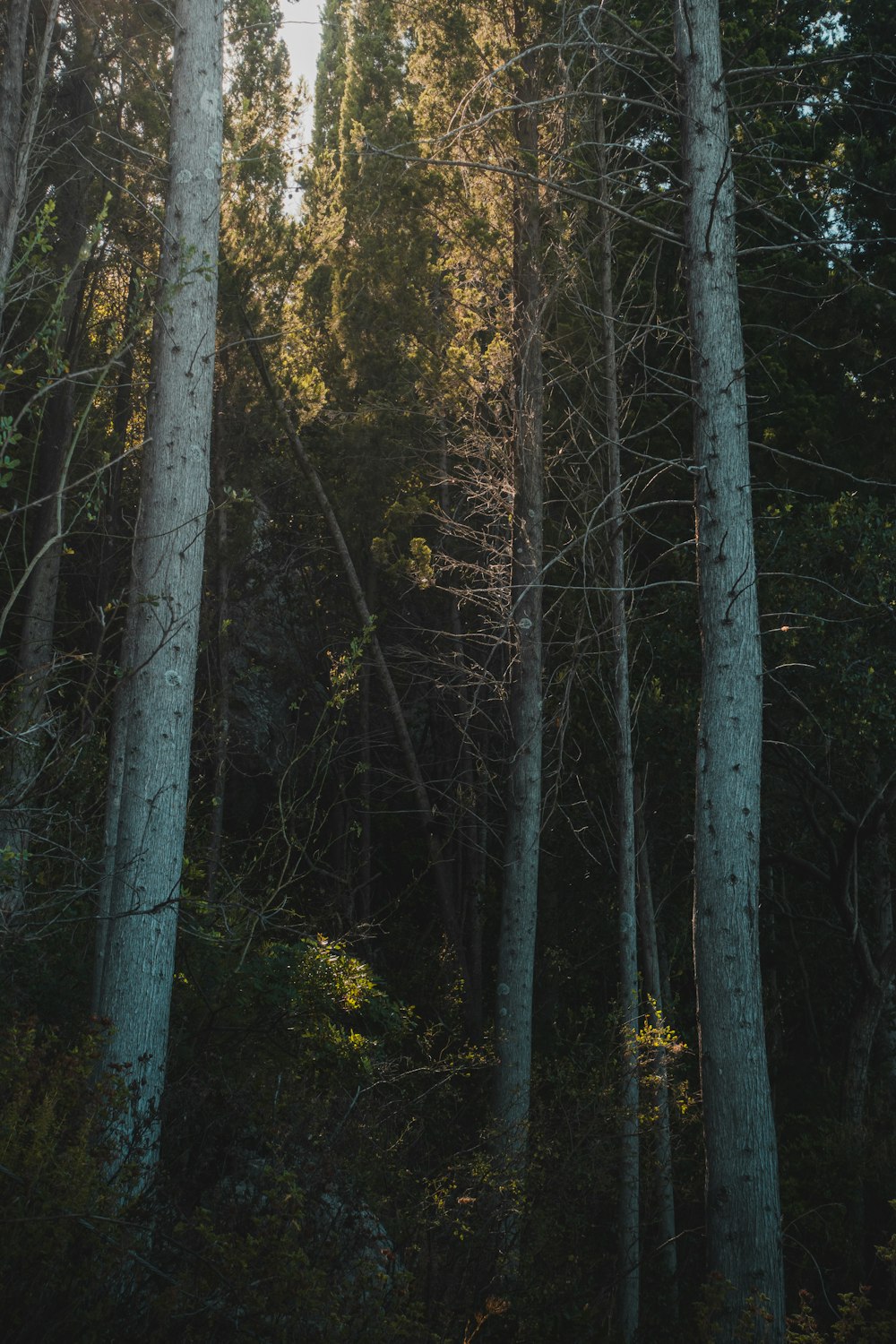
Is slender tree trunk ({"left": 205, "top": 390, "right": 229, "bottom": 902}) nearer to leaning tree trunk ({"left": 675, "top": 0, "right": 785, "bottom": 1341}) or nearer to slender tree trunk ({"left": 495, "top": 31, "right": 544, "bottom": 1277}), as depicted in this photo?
slender tree trunk ({"left": 495, "top": 31, "right": 544, "bottom": 1277})

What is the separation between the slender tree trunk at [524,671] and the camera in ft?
33.2

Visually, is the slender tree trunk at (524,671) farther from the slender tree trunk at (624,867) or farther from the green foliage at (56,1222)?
the green foliage at (56,1222)

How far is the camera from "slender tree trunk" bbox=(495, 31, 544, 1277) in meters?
10.1

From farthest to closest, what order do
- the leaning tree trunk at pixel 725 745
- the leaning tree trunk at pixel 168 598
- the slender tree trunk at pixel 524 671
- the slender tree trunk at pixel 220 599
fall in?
1. the slender tree trunk at pixel 220 599
2. the slender tree trunk at pixel 524 671
3. the leaning tree trunk at pixel 168 598
4. the leaning tree trunk at pixel 725 745

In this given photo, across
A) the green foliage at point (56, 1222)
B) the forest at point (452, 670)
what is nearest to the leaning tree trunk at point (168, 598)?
the forest at point (452, 670)

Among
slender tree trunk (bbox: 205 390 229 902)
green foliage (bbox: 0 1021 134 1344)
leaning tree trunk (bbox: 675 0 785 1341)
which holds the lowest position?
green foliage (bbox: 0 1021 134 1344)

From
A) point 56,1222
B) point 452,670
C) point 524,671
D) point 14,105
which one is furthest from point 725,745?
point 452,670

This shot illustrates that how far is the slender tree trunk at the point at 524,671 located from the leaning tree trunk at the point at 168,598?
4.24 m

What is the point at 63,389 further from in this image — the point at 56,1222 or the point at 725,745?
the point at 56,1222

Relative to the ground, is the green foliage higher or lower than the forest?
lower

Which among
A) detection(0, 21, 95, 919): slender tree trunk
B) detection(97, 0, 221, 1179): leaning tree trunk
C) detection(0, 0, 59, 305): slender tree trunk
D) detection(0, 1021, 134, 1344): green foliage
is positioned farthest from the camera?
detection(0, 21, 95, 919): slender tree trunk

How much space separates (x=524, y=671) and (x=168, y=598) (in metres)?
5.56

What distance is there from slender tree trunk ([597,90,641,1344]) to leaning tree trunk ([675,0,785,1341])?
10.8ft

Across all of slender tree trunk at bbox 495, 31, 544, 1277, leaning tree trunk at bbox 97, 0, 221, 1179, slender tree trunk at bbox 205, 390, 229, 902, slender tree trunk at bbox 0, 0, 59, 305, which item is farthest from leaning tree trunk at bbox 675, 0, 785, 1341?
slender tree trunk at bbox 205, 390, 229, 902
